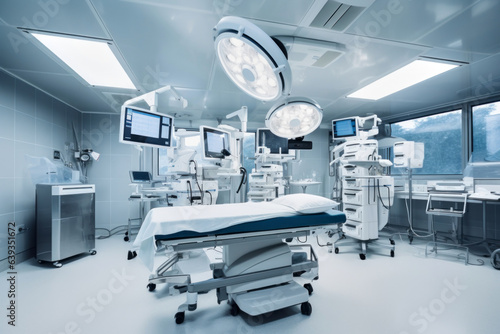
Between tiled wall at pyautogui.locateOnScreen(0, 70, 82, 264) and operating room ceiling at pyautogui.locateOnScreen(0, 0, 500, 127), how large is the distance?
0.69 feet

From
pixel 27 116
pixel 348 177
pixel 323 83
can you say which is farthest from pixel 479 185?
pixel 27 116

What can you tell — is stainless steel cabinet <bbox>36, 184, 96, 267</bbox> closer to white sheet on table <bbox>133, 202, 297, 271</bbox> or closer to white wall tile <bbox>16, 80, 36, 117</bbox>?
white wall tile <bbox>16, 80, 36, 117</bbox>

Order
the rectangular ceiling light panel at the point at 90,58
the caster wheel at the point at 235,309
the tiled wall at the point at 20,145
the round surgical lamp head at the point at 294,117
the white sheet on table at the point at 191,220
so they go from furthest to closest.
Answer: the tiled wall at the point at 20,145, the rectangular ceiling light panel at the point at 90,58, the caster wheel at the point at 235,309, the round surgical lamp head at the point at 294,117, the white sheet on table at the point at 191,220

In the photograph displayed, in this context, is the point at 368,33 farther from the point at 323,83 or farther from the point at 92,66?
the point at 92,66

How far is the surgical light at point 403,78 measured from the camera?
2809 mm

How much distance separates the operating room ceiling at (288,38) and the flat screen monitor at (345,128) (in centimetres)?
48

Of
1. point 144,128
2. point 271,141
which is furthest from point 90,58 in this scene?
point 271,141

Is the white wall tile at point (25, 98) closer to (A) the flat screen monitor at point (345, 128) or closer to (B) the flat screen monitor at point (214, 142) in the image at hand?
(B) the flat screen monitor at point (214, 142)

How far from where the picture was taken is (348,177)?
343 cm

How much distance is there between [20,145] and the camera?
3018 mm

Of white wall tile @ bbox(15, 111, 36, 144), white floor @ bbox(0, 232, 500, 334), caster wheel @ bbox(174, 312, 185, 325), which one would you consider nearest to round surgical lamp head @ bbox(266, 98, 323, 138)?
white floor @ bbox(0, 232, 500, 334)

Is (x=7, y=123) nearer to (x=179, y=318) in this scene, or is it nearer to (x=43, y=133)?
(x=43, y=133)

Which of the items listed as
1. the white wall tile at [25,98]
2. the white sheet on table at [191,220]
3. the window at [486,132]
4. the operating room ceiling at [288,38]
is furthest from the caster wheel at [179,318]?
the window at [486,132]

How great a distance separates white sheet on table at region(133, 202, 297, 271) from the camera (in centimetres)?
144
